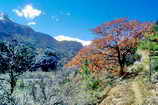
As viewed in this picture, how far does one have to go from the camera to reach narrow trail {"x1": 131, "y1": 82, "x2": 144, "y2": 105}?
68.7 ft

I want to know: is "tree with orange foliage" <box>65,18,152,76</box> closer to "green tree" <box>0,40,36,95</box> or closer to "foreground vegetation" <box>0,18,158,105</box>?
"foreground vegetation" <box>0,18,158,105</box>

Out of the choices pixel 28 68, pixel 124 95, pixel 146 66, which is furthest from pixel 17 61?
pixel 146 66

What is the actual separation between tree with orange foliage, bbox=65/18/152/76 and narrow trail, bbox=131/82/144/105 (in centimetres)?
453

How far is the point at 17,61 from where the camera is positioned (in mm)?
17547

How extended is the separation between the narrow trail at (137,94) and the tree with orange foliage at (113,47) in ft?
14.9

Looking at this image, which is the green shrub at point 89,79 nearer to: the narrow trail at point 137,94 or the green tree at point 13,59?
the narrow trail at point 137,94

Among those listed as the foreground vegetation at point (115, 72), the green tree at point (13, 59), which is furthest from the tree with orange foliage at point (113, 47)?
the green tree at point (13, 59)

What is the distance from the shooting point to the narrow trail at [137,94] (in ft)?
68.7

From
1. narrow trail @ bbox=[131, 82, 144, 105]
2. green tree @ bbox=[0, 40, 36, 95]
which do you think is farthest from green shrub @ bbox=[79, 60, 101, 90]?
green tree @ bbox=[0, 40, 36, 95]

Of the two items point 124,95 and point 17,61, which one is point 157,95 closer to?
point 124,95

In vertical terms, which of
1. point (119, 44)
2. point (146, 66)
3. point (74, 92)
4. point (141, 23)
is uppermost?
point (141, 23)

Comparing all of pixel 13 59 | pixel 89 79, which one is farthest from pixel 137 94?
pixel 13 59

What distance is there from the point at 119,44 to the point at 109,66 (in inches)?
115

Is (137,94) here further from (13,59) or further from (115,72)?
(13,59)
